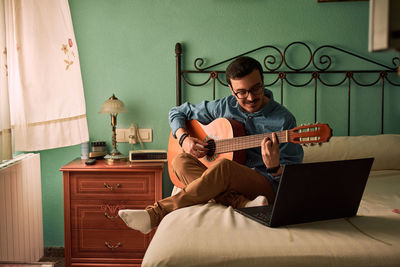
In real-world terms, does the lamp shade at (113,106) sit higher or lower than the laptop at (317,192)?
higher

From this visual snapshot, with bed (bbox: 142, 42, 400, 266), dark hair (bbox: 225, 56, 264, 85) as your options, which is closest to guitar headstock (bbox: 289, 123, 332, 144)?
bed (bbox: 142, 42, 400, 266)

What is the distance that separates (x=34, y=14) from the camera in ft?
7.25

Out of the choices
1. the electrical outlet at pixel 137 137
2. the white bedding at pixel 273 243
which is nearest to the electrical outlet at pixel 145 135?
the electrical outlet at pixel 137 137

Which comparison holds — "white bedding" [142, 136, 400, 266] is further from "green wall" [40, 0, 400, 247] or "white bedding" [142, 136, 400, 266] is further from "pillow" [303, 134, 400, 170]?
"green wall" [40, 0, 400, 247]

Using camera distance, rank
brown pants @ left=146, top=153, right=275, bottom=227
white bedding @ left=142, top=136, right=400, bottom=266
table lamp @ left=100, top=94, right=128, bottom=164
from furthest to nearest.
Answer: table lamp @ left=100, top=94, right=128, bottom=164
brown pants @ left=146, top=153, right=275, bottom=227
white bedding @ left=142, top=136, right=400, bottom=266

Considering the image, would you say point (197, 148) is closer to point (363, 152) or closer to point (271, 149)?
point (271, 149)

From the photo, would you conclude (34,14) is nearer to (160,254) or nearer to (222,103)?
(222,103)

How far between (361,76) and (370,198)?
113cm

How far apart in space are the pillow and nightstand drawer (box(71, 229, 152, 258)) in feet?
3.65

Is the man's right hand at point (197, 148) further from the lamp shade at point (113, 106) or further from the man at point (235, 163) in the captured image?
the lamp shade at point (113, 106)

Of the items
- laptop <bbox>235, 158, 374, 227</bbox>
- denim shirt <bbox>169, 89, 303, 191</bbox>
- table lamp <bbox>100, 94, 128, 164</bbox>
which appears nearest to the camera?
laptop <bbox>235, 158, 374, 227</bbox>

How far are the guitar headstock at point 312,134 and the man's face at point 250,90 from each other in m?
0.35

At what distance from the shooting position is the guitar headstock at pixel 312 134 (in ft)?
4.40

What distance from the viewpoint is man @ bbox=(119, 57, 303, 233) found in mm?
1463
